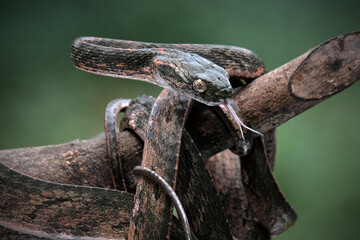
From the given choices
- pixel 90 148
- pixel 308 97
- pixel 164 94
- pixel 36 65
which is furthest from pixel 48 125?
pixel 308 97

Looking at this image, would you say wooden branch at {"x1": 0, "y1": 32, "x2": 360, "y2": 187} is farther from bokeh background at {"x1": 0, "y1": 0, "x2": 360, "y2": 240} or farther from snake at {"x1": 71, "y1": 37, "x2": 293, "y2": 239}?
bokeh background at {"x1": 0, "y1": 0, "x2": 360, "y2": 240}

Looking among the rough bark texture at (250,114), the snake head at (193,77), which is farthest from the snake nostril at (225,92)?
the rough bark texture at (250,114)

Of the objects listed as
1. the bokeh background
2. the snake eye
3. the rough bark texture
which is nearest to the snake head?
the snake eye

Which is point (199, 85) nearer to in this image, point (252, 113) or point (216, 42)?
point (252, 113)

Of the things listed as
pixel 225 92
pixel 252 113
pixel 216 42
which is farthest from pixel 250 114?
pixel 216 42

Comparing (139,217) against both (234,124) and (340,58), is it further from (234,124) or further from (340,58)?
(340,58)

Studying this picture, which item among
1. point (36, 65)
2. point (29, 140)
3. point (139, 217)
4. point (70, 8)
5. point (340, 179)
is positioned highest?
point (70, 8)

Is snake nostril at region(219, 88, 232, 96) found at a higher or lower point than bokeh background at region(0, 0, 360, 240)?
lower
